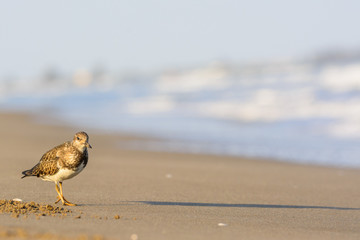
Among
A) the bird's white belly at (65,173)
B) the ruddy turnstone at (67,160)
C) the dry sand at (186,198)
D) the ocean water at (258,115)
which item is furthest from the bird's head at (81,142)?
the ocean water at (258,115)

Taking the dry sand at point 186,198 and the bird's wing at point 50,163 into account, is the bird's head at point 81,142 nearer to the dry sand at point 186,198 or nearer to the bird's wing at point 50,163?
the bird's wing at point 50,163

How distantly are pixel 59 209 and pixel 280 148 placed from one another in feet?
23.3

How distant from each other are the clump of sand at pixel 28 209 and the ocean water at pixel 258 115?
18.5 ft

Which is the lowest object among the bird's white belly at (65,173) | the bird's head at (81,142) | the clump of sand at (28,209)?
the clump of sand at (28,209)

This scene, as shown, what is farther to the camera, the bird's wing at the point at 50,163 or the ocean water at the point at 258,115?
the ocean water at the point at 258,115

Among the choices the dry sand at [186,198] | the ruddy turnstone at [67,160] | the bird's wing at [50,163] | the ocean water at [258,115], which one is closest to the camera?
the dry sand at [186,198]

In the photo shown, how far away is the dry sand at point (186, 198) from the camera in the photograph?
15.3 feet

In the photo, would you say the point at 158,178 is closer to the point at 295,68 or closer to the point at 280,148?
the point at 280,148

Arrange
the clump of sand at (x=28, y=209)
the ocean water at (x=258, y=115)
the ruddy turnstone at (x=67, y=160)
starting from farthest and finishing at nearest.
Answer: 1. the ocean water at (x=258, y=115)
2. the ruddy turnstone at (x=67, y=160)
3. the clump of sand at (x=28, y=209)

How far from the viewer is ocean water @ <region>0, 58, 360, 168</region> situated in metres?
11.9

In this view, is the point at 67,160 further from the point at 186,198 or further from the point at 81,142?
the point at 186,198

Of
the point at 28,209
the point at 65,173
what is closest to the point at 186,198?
the point at 65,173

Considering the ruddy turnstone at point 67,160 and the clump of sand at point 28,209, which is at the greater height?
the ruddy turnstone at point 67,160

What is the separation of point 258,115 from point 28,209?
47.9 feet
